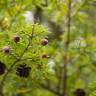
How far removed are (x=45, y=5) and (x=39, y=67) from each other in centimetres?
80

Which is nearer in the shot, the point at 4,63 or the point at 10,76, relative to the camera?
the point at 4,63

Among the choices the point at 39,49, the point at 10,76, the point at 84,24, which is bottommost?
the point at 10,76

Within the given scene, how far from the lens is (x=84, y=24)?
230 centimetres

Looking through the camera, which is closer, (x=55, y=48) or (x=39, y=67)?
(x=39, y=67)

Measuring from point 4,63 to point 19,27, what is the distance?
15cm

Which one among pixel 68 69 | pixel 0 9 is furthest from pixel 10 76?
pixel 68 69

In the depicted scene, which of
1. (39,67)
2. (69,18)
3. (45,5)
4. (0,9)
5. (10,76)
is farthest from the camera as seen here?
(45,5)

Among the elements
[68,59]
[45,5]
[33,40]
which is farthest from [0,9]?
[33,40]

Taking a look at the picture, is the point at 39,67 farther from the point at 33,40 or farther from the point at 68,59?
the point at 68,59

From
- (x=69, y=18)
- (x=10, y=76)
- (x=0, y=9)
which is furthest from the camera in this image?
(x=69, y=18)

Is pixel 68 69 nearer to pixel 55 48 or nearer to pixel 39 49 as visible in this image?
pixel 55 48

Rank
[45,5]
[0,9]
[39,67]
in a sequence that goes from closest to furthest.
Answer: [39,67], [0,9], [45,5]

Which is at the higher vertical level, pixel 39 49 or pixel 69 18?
pixel 69 18

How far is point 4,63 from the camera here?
54.2 inches
